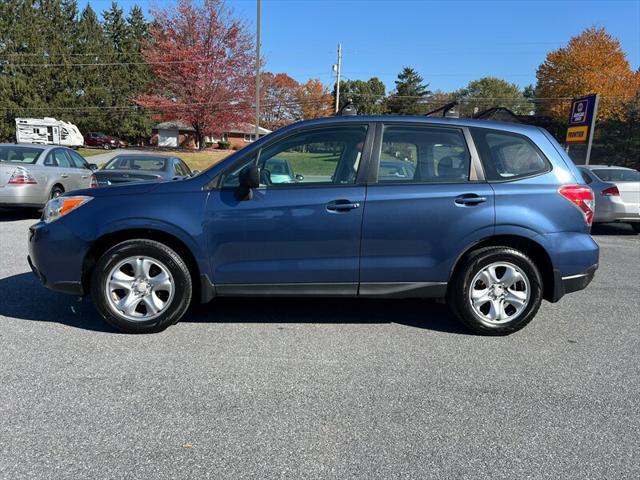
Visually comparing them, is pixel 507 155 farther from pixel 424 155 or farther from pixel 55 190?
pixel 55 190

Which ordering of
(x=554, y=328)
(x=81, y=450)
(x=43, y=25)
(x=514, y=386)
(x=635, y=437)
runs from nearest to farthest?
(x=81, y=450), (x=635, y=437), (x=514, y=386), (x=554, y=328), (x=43, y=25)

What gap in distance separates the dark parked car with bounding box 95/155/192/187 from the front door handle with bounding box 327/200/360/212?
20.9 feet

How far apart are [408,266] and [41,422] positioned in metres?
2.82

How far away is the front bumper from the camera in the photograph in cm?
387

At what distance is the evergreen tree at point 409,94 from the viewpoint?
251 feet

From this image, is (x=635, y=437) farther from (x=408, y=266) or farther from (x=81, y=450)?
(x=81, y=450)

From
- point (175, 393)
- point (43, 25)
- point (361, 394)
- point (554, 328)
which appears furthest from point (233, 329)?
point (43, 25)

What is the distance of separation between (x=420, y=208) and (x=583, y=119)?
57.0ft

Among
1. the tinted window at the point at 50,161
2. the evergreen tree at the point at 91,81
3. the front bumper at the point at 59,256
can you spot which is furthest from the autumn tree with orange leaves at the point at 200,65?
the front bumper at the point at 59,256

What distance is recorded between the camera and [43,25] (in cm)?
5206

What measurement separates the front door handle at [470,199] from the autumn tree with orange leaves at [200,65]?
3543 centimetres

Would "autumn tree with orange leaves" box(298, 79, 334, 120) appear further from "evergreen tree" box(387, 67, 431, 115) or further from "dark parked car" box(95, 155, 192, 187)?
"dark parked car" box(95, 155, 192, 187)

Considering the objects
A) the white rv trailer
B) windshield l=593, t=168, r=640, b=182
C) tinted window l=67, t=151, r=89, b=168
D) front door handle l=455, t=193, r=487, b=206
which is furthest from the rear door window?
the white rv trailer

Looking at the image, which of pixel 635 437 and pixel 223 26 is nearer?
pixel 635 437
